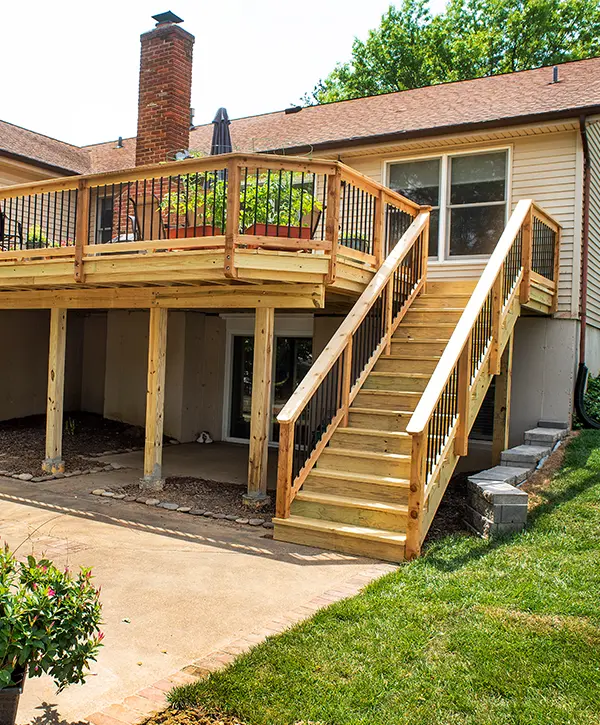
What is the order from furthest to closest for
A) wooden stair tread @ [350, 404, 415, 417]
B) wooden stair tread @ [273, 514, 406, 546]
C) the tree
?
the tree → wooden stair tread @ [350, 404, 415, 417] → wooden stair tread @ [273, 514, 406, 546]

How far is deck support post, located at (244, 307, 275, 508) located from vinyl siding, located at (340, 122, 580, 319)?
409cm

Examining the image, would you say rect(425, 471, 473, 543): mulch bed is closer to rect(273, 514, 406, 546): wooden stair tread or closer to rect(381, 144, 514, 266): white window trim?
rect(273, 514, 406, 546): wooden stair tread

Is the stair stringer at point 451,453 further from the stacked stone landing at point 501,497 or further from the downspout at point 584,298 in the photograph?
the downspout at point 584,298

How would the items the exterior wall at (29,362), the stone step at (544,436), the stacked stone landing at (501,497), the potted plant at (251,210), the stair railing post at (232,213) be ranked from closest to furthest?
the stacked stone landing at (501,497) < the stair railing post at (232,213) < the potted plant at (251,210) < the stone step at (544,436) < the exterior wall at (29,362)

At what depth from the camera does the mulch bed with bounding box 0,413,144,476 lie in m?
9.59

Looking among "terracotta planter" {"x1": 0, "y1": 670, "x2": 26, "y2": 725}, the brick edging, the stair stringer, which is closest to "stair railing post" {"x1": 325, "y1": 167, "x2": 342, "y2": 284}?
the stair stringer

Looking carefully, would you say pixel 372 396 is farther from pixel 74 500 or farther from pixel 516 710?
pixel 516 710

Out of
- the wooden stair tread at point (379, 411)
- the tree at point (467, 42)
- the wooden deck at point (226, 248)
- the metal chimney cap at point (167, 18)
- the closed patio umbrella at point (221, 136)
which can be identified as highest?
the tree at point (467, 42)

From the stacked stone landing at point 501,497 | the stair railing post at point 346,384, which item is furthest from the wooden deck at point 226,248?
the stacked stone landing at point 501,497

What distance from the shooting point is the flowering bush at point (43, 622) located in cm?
255

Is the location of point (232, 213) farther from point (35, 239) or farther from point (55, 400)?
point (55, 400)

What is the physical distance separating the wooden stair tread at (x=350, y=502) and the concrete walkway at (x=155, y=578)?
468mm

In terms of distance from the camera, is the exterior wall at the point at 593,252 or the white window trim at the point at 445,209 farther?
the white window trim at the point at 445,209

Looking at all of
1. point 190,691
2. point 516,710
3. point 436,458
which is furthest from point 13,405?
point 516,710
